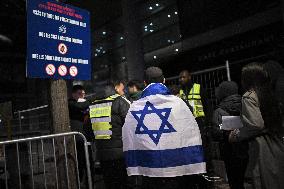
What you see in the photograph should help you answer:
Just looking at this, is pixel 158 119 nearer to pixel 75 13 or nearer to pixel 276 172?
pixel 276 172

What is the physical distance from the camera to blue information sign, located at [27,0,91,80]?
4.70m

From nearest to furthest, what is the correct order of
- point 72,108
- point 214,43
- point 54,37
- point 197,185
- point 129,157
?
point 129,157 < point 54,37 < point 197,185 < point 72,108 < point 214,43

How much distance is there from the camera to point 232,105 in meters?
4.46

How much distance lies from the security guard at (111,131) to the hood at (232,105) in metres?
1.47

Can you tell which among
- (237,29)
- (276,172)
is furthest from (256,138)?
(237,29)

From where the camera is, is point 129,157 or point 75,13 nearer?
point 129,157

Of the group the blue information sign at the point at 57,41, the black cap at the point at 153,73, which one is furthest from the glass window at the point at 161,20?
the black cap at the point at 153,73

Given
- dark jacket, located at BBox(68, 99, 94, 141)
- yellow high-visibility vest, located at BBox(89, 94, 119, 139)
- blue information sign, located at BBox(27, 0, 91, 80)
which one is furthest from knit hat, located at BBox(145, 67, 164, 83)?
dark jacket, located at BBox(68, 99, 94, 141)

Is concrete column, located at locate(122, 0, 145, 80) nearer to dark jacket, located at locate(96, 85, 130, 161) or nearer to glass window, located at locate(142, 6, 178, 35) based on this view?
glass window, located at locate(142, 6, 178, 35)

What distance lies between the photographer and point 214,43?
13523 mm

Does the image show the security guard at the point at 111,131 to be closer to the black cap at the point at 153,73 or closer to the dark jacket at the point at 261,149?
the black cap at the point at 153,73

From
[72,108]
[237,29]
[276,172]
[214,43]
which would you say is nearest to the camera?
[276,172]

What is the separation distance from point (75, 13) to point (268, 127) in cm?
376

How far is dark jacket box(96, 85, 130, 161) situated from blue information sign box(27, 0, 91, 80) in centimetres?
81
